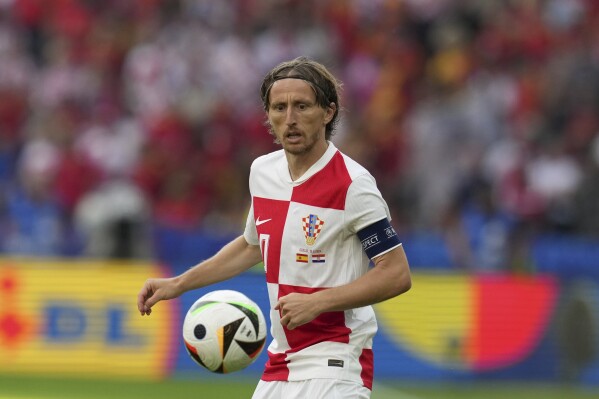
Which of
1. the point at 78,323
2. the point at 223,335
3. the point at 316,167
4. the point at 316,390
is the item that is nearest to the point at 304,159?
the point at 316,167

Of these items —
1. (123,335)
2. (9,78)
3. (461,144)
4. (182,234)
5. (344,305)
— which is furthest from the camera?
(9,78)

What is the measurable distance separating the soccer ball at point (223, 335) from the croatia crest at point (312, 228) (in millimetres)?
688

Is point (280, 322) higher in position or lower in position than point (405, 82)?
lower

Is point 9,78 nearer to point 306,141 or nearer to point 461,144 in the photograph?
point 461,144


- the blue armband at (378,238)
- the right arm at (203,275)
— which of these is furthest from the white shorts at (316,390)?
the right arm at (203,275)

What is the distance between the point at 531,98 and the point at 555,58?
0.82m

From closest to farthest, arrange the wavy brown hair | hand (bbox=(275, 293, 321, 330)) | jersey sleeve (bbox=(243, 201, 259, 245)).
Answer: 1. hand (bbox=(275, 293, 321, 330))
2. the wavy brown hair
3. jersey sleeve (bbox=(243, 201, 259, 245))

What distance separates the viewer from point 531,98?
56.2 feet

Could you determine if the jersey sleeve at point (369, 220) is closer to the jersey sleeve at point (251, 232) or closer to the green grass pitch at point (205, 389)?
the jersey sleeve at point (251, 232)

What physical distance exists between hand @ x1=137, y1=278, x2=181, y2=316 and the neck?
85 cm

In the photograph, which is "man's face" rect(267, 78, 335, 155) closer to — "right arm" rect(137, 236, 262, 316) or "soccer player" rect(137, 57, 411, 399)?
"soccer player" rect(137, 57, 411, 399)

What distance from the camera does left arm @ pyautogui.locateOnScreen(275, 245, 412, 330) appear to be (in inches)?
209

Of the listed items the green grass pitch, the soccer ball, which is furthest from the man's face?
the green grass pitch

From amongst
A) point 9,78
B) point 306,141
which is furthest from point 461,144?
point 306,141
